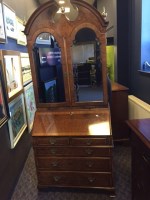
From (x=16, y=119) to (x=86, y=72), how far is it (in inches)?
38.9

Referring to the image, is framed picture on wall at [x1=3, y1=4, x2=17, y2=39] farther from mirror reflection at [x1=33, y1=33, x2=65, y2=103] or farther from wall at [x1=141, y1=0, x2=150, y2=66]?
wall at [x1=141, y1=0, x2=150, y2=66]

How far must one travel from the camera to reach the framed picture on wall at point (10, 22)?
2.07 meters

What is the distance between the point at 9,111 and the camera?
2027mm

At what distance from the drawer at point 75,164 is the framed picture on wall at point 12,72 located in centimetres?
78

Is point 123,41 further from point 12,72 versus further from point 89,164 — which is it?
point 89,164

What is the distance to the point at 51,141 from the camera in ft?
6.33

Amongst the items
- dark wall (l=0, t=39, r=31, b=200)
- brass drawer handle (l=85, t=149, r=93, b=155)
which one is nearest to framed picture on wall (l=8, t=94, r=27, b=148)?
dark wall (l=0, t=39, r=31, b=200)

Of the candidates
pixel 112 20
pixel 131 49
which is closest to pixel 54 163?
pixel 131 49

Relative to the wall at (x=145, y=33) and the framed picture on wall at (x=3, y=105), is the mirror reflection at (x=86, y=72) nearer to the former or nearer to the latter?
the framed picture on wall at (x=3, y=105)

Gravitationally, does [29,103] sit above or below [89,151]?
above

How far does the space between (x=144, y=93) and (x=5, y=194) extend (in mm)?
2000

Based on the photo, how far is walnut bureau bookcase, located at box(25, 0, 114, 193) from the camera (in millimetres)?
1897

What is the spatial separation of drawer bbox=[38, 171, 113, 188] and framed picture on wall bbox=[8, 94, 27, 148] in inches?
19.4

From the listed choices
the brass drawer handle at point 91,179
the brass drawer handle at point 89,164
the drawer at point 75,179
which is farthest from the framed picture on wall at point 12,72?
the brass drawer handle at point 91,179
